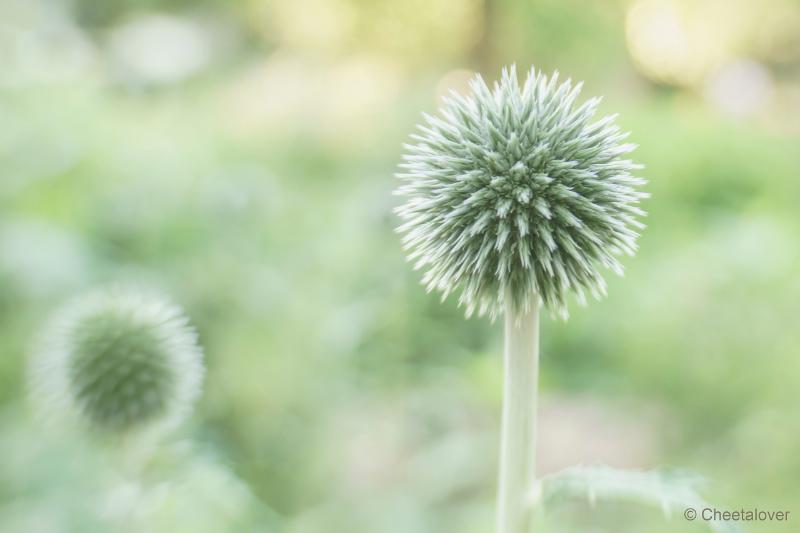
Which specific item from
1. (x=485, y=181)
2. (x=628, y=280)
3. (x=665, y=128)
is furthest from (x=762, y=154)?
(x=485, y=181)

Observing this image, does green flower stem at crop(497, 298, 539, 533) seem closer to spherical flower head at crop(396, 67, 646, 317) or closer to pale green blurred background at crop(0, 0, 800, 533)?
spherical flower head at crop(396, 67, 646, 317)

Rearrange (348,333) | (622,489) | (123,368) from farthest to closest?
(348,333) → (123,368) → (622,489)

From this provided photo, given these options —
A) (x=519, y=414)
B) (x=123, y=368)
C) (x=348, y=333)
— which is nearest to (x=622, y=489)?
(x=519, y=414)

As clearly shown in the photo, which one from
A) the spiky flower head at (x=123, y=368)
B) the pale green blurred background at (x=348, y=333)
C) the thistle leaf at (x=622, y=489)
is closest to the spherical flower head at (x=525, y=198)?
the thistle leaf at (x=622, y=489)

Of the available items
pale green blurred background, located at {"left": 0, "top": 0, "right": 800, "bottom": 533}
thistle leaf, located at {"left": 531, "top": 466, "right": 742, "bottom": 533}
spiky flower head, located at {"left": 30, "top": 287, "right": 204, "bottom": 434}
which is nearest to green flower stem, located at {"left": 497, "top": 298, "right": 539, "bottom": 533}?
thistle leaf, located at {"left": 531, "top": 466, "right": 742, "bottom": 533}

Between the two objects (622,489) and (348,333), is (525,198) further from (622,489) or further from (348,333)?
(348,333)

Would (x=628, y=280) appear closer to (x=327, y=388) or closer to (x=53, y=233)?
(x=327, y=388)
